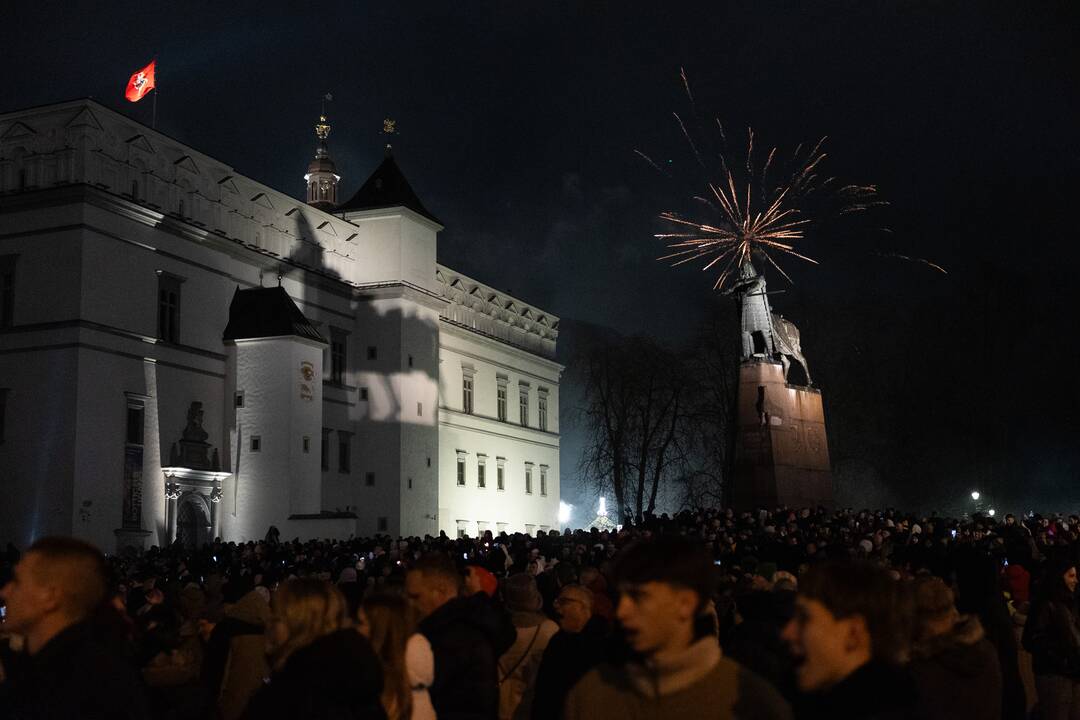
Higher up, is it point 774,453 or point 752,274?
point 752,274

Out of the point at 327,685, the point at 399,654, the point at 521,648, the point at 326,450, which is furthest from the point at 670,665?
the point at 326,450

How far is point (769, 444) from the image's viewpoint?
32.5 meters

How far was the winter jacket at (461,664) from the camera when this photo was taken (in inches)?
240

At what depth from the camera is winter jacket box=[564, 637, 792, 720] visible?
383cm

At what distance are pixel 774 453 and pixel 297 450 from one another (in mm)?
16242

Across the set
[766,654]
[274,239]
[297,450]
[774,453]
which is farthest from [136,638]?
[274,239]

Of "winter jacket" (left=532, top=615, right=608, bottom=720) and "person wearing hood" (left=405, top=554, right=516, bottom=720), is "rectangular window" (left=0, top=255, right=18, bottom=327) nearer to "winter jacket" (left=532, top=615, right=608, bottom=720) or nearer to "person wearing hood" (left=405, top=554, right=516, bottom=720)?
"winter jacket" (left=532, top=615, right=608, bottom=720)

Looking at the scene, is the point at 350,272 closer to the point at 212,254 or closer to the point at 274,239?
the point at 274,239

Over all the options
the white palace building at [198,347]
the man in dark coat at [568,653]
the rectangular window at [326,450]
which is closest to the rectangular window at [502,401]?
the white palace building at [198,347]

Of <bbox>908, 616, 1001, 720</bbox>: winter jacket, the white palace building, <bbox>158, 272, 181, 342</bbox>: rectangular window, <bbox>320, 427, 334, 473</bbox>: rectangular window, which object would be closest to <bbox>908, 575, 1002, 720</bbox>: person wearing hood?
<bbox>908, 616, 1001, 720</bbox>: winter jacket

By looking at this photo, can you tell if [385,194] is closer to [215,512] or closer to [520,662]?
[215,512]

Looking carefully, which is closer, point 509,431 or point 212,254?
point 212,254

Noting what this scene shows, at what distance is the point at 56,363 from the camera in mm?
35656

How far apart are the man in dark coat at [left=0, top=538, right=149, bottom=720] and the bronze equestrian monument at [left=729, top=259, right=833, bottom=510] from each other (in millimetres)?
28646
